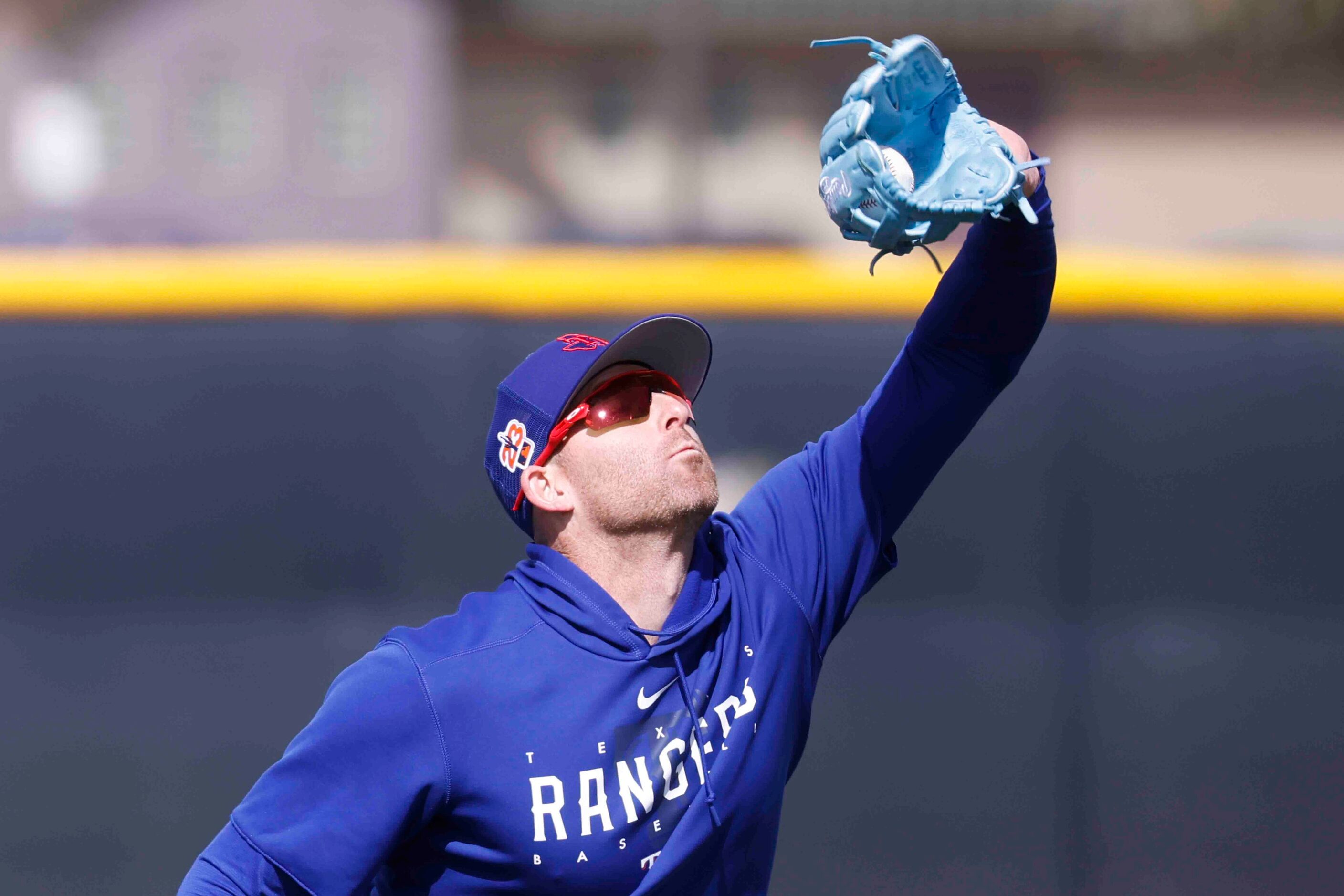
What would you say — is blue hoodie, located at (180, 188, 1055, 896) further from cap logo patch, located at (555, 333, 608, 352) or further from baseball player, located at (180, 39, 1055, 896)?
cap logo patch, located at (555, 333, 608, 352)

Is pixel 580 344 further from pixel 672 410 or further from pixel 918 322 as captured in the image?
pixel 918 322

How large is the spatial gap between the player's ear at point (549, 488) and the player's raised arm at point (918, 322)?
12.2 inches

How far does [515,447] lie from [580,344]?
198 mm

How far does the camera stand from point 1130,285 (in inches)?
125

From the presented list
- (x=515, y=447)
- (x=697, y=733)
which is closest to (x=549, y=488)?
(x=515, y=447)

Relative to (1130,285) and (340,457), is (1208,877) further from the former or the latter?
(340,457)

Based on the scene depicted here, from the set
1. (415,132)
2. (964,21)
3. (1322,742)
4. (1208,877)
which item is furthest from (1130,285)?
(415,132)

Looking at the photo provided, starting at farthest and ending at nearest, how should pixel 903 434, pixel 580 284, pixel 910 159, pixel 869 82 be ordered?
pixel 580 284 < pixel 903 434 < pixel 910 159 < pixel 869 82

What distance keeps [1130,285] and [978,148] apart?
177 centimetres

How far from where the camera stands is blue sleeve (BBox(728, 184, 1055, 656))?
1781mm

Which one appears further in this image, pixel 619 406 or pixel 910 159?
pixel 619 406

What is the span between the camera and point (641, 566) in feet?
6.08

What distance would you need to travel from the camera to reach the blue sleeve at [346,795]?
5.06 feet

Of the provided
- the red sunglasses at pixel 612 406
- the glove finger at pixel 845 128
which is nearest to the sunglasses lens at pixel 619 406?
the red sunglasses at pixel 612 406
